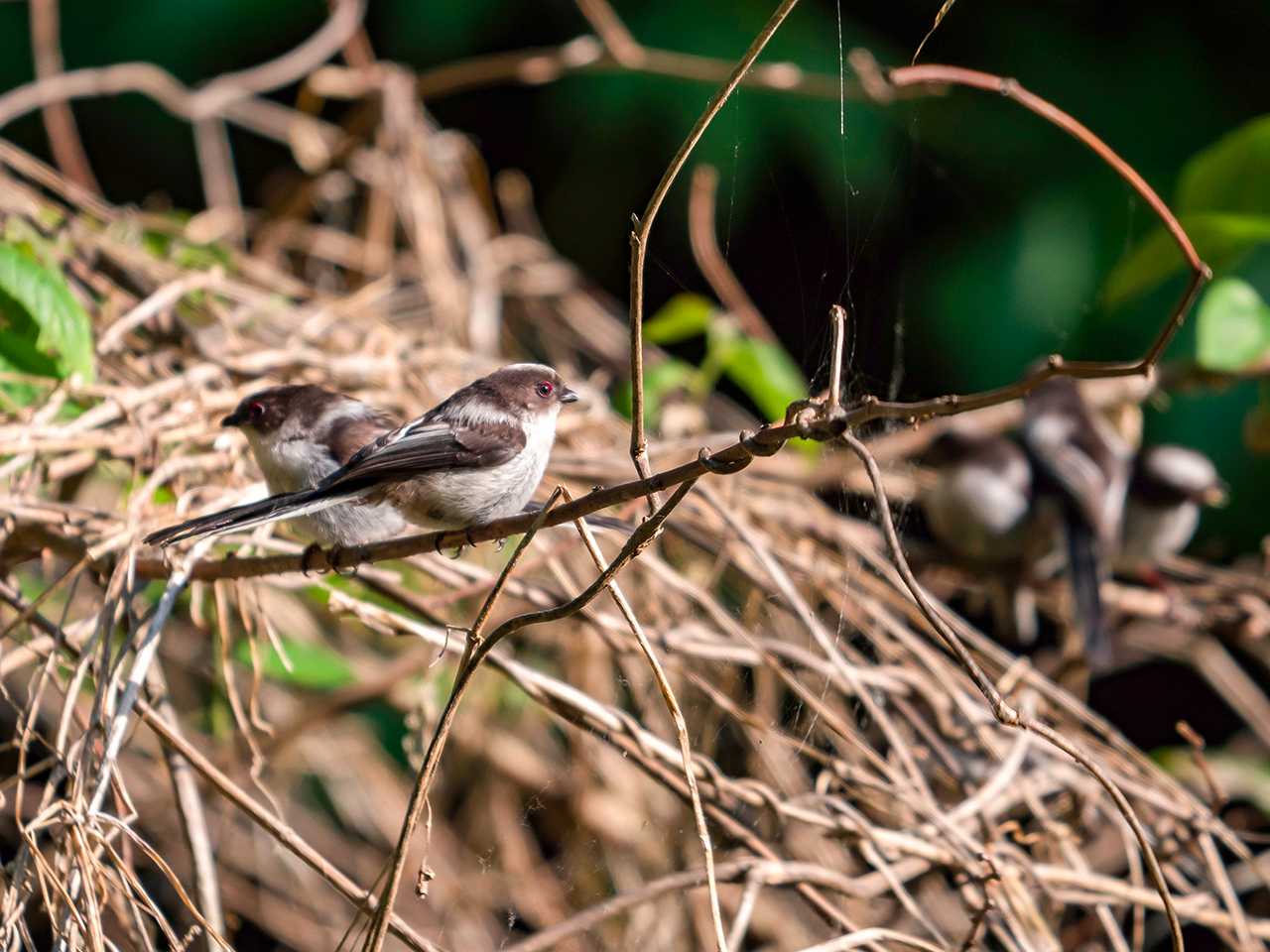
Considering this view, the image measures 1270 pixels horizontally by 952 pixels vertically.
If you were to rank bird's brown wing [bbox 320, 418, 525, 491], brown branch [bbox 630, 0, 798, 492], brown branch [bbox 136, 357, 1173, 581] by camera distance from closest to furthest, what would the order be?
brown branch [bbox 136, 357, 1173, 581] < brown branch [bbox 630, 0, 798, 492] < bird's brown wing [bbox 320, 418, 525, 491]

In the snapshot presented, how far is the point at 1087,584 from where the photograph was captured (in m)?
3.56

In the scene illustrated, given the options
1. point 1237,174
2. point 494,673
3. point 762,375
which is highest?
point 1237,174

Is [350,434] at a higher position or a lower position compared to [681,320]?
lower

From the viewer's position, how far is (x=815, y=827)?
81.4 inches

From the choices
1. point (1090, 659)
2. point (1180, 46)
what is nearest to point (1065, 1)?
point (1180, 46)

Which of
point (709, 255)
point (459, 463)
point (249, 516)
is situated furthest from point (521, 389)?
point (709, 255)

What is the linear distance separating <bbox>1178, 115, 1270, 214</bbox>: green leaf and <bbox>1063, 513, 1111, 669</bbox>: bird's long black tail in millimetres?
1016

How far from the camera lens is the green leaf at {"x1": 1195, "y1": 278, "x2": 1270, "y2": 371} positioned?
2795 millimetres

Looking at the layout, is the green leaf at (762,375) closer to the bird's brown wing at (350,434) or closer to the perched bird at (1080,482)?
A: the perched bird at (1080,482)

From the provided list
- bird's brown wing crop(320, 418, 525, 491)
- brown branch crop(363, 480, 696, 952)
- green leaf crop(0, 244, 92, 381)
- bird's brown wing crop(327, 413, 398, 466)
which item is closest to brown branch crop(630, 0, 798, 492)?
brown branch crop(363, 480, 696, 952)

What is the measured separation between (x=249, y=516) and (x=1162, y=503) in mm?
2986

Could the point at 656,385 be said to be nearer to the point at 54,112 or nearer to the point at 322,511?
the point at 322,511

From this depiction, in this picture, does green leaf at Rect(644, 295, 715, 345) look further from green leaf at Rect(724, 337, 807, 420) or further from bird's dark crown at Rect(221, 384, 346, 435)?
bird's dark crown at Rect(221, 384, 346, 435)

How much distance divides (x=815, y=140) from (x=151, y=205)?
97.0 inches
